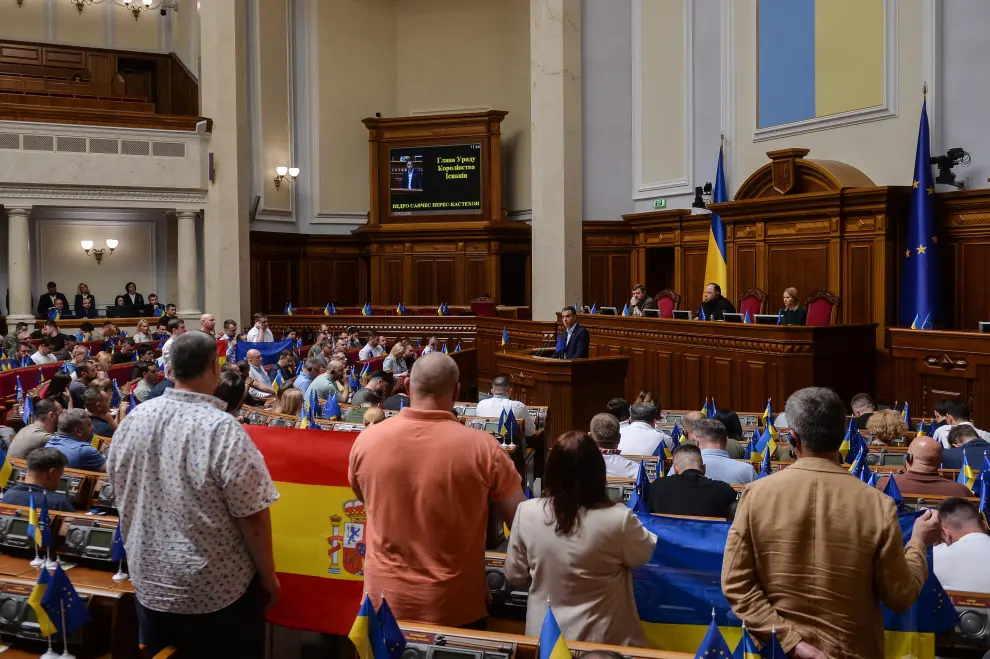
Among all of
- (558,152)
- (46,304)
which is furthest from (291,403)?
(46,304)

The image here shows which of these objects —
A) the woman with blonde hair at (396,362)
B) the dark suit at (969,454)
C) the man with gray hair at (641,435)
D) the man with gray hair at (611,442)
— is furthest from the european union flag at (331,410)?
the dark suit at (969,454)

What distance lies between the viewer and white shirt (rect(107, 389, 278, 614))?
2.75m

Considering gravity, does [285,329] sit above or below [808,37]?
below

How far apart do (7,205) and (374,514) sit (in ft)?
54.4

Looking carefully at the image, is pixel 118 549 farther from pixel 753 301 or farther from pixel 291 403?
pixel 753 301

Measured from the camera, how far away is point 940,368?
9727 mm

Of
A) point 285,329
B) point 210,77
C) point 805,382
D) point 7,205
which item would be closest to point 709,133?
point 805,382

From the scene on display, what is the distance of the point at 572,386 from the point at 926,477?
5314mm

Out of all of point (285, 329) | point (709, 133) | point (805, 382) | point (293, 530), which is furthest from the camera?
point (285, 329)

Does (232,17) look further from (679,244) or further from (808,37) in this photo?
(808,37)

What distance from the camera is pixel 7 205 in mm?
16938

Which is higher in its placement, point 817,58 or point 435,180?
point 817,58

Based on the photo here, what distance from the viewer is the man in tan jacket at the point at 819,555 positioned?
2.43 metres

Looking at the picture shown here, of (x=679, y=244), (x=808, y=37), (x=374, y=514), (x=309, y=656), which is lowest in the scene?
(x=309, y=656)
